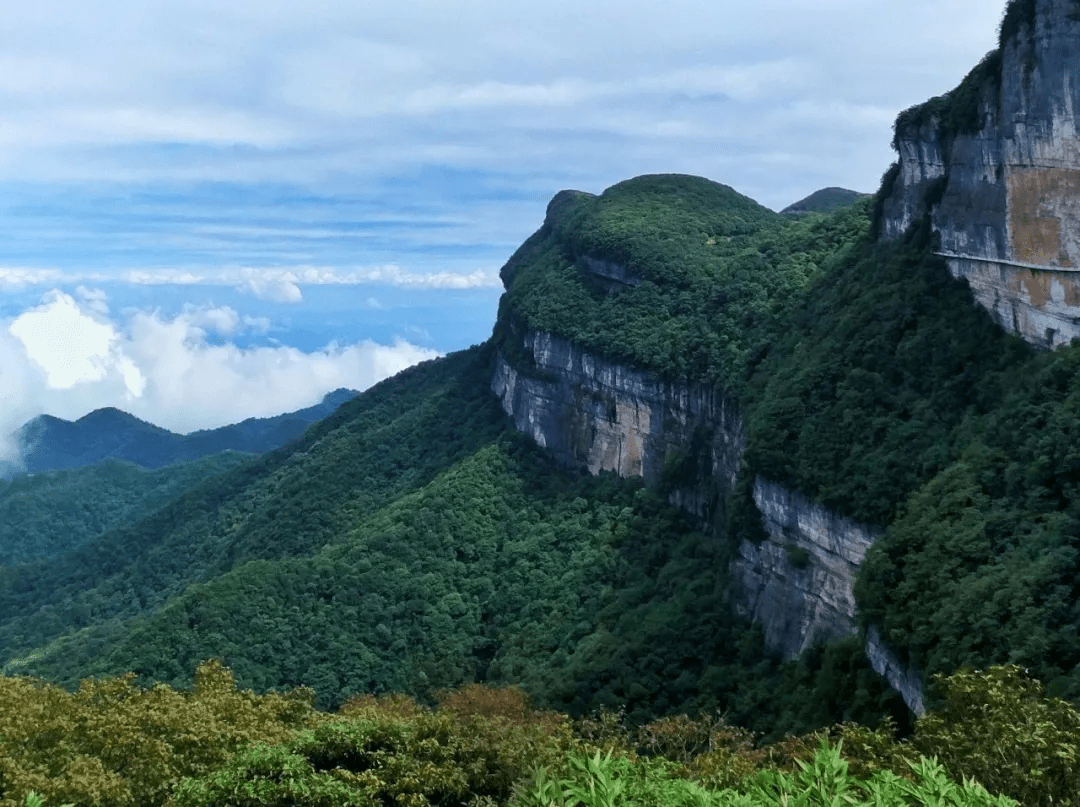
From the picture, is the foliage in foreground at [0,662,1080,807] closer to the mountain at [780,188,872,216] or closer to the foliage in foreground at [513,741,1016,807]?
the foliage in foreground at [513,741,1016,807]

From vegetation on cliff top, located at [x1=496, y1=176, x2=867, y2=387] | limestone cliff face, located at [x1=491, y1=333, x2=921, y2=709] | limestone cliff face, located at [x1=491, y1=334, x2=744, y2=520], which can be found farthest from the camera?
vegetation on cliff top, located at [x1=496, y1=176, x2=867, y2=387]

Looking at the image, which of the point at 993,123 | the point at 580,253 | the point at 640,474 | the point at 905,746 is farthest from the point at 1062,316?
the point at 580,253

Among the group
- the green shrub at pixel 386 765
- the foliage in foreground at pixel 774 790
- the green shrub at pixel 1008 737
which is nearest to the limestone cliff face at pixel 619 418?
the green shrub at pixel 386 765

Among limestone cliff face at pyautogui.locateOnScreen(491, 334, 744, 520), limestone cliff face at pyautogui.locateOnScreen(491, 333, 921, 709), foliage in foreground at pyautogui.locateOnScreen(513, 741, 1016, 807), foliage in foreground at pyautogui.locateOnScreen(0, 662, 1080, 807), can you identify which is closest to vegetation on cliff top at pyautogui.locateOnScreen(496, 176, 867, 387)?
limestone cliff face at pyautogui.locateOnScreen(491, 334, 744, 520)

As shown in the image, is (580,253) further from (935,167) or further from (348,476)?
(935,167)

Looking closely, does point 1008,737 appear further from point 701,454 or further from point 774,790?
point 701,454

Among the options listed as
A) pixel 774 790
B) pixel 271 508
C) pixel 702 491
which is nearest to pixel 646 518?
pixel 702 491
